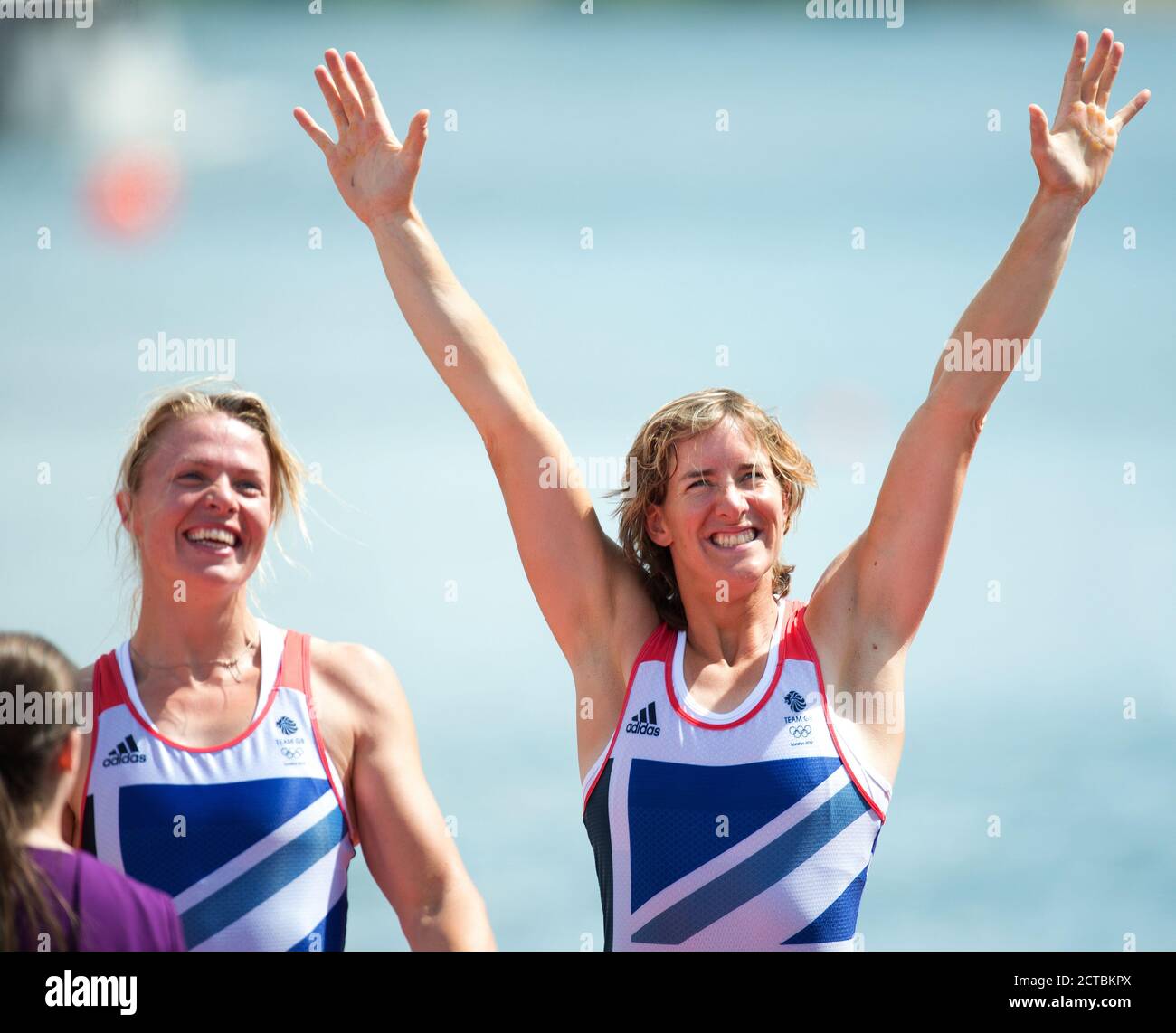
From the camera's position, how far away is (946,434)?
369cm

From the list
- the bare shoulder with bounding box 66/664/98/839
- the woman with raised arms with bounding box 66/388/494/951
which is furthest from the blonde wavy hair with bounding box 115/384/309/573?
the bare shoulder with bounding box 66/664/98/839

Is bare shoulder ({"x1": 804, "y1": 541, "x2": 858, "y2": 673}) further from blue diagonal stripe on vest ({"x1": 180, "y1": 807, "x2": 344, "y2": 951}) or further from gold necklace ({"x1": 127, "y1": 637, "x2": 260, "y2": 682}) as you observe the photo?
gold necklace ({"x1": 127, "y1": 637, "x2": 260, "y2": 682})

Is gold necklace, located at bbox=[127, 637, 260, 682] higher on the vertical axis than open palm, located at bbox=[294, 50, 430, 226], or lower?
lower

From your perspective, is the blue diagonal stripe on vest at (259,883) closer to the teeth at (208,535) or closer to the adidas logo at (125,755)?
the adidas logo at (125,755)

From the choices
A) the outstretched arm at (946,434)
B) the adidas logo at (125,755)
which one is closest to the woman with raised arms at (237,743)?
the adidas logo at (125,755)

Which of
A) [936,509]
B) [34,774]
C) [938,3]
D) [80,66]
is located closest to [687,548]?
[936,509]

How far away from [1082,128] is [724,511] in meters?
1.52

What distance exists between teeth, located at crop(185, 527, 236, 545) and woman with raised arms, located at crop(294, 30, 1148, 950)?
31.9 inches

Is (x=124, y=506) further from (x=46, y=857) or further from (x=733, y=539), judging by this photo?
(x=733, y=539)

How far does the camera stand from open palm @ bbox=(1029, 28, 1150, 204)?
3787mm

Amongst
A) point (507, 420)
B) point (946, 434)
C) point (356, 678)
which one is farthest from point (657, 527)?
point (356, 678)

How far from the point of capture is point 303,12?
49.9 feet
